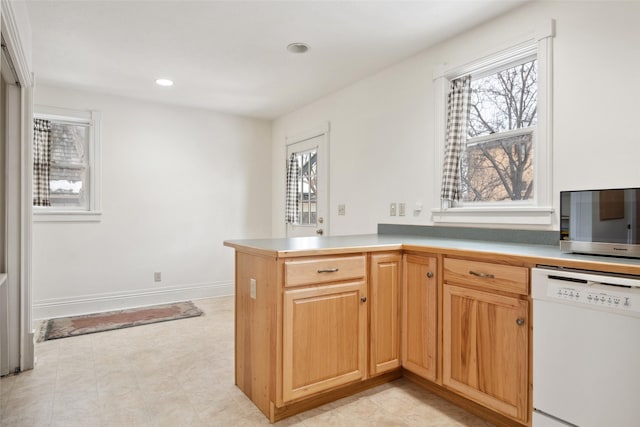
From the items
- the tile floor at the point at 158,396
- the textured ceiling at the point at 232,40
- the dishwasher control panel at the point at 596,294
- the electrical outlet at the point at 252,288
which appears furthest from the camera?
the textured ceiling at the point at 232,40

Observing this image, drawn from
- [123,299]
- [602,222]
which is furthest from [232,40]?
[123,299]

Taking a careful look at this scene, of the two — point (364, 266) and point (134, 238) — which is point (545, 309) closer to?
point (364, 266)

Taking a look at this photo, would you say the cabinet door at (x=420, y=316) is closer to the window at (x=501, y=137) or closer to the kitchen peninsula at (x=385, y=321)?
the kitchen peninsula at (x=385, y=321)

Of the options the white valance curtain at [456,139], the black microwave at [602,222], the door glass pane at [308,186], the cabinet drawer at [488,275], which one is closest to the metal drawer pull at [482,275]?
the cabinet drawer at [488,275]

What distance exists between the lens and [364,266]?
2.24m

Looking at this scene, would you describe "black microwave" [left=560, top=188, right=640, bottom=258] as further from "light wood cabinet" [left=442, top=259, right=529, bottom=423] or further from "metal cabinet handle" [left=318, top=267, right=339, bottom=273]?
"metal cabinet handle" [left=318, top=267, right=339, bottom=273]

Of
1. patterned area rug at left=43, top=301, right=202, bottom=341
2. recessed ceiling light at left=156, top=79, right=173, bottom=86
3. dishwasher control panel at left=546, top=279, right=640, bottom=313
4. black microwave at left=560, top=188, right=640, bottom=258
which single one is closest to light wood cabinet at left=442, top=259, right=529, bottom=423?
dishwasher control panel at left=546, top=279, right=640, bottom=313

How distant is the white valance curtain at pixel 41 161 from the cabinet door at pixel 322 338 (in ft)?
11.2

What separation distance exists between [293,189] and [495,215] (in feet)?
9.23

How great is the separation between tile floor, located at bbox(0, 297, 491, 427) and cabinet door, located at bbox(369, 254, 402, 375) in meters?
0.21

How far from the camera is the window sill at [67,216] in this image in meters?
3.89

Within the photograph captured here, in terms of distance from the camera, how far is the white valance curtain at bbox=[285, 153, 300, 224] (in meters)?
4.88

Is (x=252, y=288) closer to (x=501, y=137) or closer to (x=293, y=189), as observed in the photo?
(x=501, y=137)

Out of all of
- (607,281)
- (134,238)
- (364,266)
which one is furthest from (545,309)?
(134,238)
